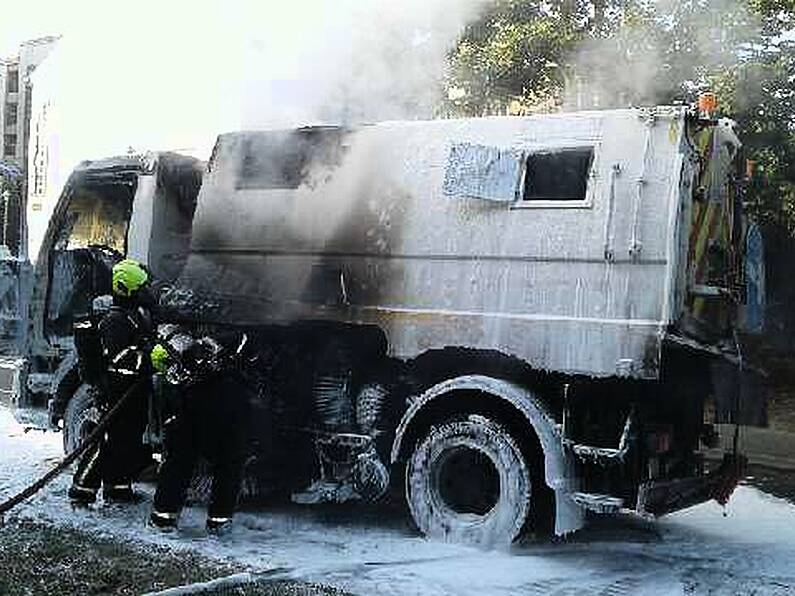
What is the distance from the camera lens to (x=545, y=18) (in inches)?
477

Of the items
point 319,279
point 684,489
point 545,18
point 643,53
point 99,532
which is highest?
point 545,18

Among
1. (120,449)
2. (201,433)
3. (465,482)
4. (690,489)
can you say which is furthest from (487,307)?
(120,449)

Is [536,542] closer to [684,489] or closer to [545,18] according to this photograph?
[684,489]

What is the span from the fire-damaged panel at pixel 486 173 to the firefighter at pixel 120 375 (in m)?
2.26

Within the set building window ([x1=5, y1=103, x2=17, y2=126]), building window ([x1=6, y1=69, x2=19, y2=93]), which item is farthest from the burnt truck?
building window ([x1=5, y1=103, x2=17, y2=126])

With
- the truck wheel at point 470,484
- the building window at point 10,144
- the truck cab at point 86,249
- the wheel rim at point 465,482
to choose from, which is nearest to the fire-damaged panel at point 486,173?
the truck wheel at point 470,484

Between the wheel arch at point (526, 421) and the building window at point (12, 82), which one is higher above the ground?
the building window at point (12, 82)

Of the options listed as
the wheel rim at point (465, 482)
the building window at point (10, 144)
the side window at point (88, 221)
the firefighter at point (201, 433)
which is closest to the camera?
the wheel rim at point (465, 482)

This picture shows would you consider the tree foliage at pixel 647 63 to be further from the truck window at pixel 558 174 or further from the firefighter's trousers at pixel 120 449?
the firefighter's trousers at pixel 120 449

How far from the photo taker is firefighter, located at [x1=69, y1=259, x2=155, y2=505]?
258 inches

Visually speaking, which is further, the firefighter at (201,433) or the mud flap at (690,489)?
the firefighter at (201,433)

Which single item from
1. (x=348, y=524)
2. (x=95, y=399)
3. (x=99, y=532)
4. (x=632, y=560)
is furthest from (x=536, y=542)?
(x=95, y=399)

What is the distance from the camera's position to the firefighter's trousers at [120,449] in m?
6.63

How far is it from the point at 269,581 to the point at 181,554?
0.77 metres
